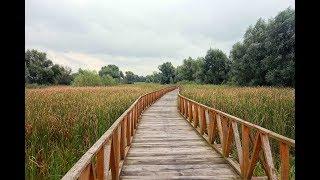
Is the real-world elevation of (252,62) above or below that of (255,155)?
above

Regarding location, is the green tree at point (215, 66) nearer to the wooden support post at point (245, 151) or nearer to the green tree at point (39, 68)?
the green tree at point (39, 68)

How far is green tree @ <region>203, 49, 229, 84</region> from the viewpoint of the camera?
75988 millimetres

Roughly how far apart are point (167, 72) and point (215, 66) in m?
51.8

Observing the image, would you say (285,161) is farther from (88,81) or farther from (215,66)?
(215,66)

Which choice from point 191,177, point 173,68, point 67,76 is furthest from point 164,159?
point 173,68

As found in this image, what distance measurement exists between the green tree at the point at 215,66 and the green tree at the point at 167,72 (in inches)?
1946

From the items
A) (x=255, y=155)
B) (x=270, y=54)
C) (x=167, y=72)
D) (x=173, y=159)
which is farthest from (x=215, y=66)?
(x=255, y=155)

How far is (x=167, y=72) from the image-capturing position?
419ft

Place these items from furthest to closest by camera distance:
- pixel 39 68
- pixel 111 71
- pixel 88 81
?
pixel 111 71 < pixel 39 68 < pixel 88 81

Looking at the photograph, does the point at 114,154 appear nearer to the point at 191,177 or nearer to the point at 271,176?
the point at 191,177

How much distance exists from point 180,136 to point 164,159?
10.8 ft

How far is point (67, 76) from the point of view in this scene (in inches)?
3280

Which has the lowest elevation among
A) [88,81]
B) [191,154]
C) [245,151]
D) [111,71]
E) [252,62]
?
[191,154]
